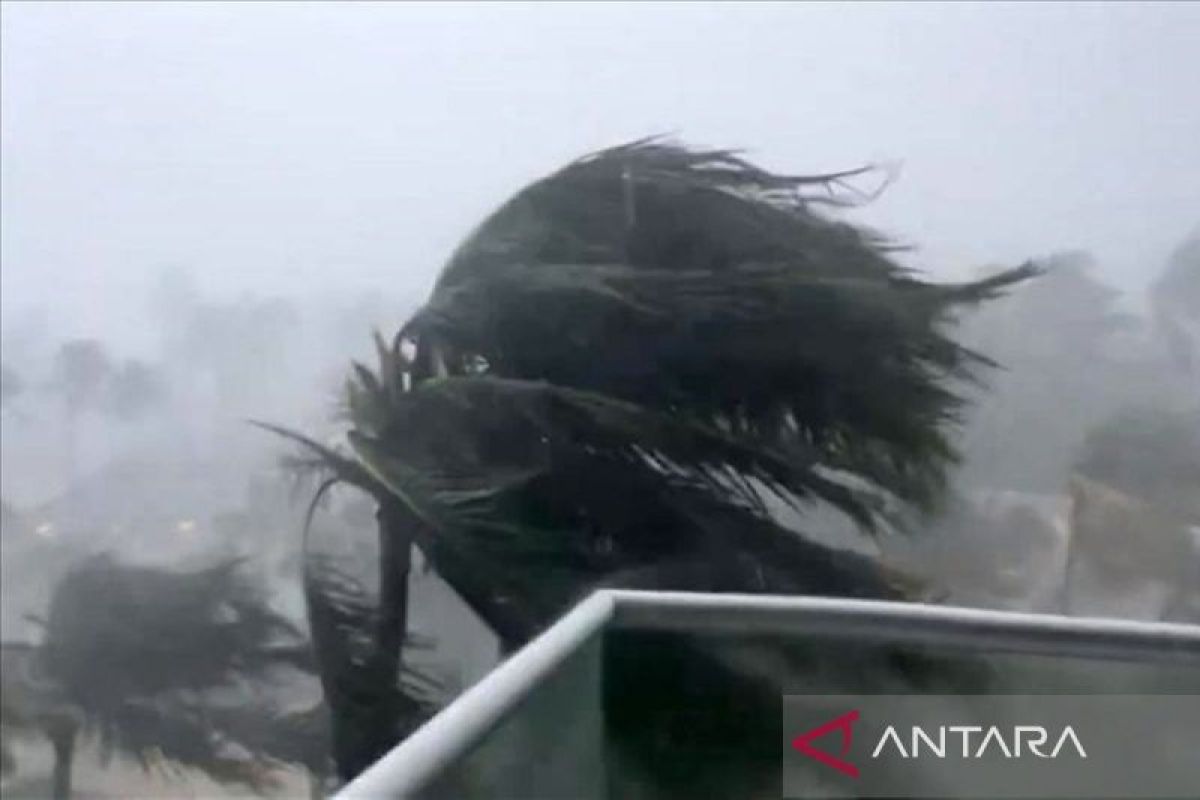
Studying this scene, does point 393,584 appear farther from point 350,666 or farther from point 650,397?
point 650,397

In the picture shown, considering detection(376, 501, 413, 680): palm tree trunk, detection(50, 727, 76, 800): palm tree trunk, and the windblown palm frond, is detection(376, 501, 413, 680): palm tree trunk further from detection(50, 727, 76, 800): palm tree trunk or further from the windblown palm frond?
detection(50, 727, 76, 800): palm tree trunk

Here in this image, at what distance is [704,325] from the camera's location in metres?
2.21

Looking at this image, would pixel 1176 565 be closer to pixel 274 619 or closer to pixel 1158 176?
pixel 1158 176

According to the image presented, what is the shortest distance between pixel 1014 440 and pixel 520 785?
0.98 metres

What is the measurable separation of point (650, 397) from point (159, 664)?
0.86m

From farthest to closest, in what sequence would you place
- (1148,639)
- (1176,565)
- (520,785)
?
(1176,565)
(1148,639)
(520,785)

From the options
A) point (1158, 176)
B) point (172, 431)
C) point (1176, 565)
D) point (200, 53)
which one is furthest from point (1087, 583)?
point (200, 53)

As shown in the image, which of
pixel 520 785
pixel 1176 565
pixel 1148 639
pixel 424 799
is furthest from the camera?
pixel 1176 565

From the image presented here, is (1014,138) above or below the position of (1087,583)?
above

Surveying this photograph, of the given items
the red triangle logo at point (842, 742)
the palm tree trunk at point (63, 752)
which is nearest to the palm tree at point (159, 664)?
the palm tree trunk at point (63, 752)

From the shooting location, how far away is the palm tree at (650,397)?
2.18 meters

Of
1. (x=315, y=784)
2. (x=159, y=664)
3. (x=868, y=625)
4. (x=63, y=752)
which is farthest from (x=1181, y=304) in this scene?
(x=63, y=752)

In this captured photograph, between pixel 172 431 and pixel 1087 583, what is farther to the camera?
pixel 172 431

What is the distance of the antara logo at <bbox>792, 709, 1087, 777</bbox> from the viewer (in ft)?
5.76
